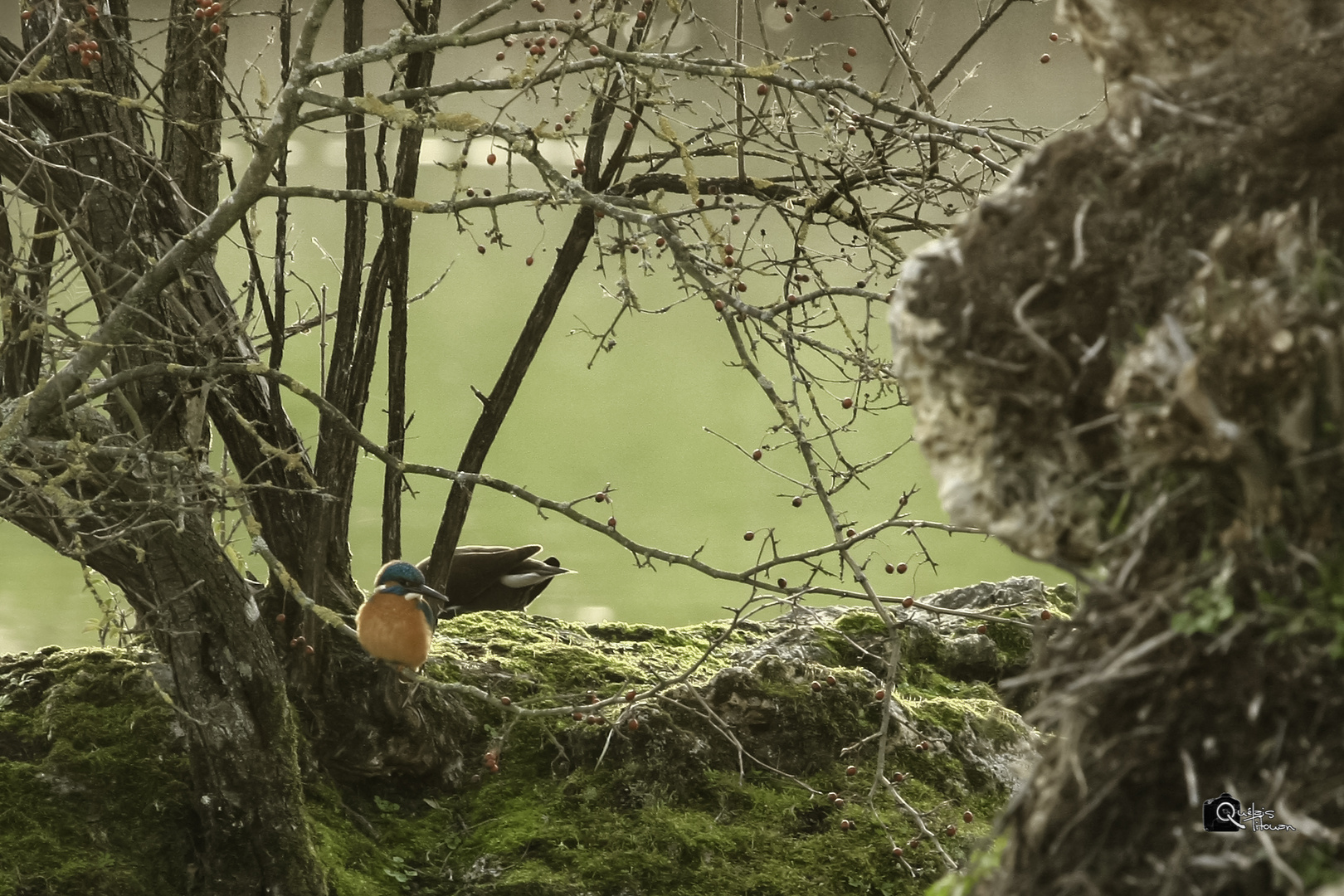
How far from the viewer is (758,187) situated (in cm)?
256

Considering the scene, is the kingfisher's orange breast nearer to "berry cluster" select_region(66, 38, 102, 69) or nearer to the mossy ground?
the mossy ground

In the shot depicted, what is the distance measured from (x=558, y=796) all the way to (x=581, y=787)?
0.07 metres

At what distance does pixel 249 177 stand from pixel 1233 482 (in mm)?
1817

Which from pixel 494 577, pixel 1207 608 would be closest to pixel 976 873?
pixel 1207 608

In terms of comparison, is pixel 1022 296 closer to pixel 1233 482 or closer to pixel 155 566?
pixel 1233 482

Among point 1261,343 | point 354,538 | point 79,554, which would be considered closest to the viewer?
point 1261,343

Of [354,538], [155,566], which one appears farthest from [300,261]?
[155,566]

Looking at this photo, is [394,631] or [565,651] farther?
[565,651]

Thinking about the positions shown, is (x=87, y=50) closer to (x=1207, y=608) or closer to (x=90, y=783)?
(x=90, y=783)

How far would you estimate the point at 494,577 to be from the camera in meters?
4.11

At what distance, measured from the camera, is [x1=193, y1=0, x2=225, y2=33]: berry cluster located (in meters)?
2.29

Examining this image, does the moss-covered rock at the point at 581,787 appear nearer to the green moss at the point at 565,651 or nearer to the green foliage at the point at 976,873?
the green moss at the point at 565,651

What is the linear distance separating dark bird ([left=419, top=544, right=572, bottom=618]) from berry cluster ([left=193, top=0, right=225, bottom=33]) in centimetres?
200

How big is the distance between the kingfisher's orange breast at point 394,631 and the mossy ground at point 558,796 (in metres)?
0.43
